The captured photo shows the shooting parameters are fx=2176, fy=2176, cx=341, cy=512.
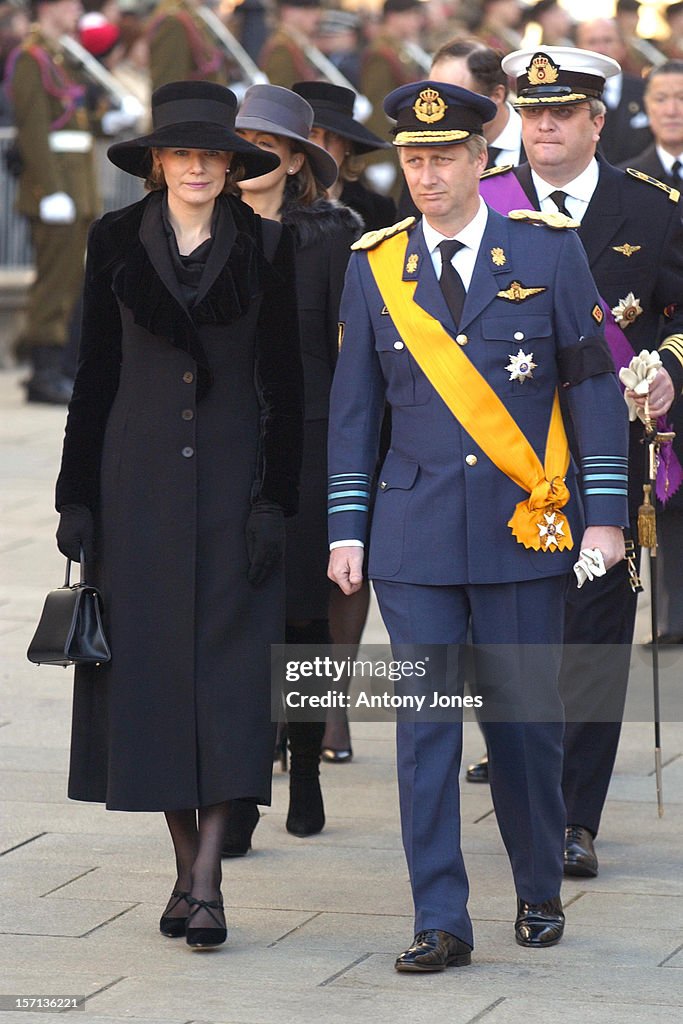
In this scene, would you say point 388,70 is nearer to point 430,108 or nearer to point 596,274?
point 596,274

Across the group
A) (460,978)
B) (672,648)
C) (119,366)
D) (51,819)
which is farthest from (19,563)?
(460,978)

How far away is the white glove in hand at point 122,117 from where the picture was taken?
1391cm

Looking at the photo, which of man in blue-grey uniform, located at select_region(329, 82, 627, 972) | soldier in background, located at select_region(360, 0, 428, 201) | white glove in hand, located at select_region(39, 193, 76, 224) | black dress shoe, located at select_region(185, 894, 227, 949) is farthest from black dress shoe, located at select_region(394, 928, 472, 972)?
soldier in background, located at select_region(360, 0, 428, 201)

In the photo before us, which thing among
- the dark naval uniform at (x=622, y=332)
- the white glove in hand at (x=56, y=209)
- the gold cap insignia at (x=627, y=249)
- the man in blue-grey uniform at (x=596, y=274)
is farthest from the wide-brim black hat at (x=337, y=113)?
the white glove in hand at (x=56, y=209)

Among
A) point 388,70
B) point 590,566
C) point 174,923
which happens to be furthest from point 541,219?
point 388,70

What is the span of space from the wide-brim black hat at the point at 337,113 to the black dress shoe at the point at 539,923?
2.63 m

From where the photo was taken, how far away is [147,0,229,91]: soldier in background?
14.3m

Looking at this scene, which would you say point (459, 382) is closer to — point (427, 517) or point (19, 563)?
point (427, 517)

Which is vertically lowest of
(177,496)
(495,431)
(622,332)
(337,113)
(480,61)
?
(177,496)

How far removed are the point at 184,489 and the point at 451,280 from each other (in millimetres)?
747

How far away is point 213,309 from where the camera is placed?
15.8 feet

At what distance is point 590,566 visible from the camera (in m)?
4.60

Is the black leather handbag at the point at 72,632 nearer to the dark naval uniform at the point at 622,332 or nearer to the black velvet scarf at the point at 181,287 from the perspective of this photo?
the black velvet scarf at the point at 181,287

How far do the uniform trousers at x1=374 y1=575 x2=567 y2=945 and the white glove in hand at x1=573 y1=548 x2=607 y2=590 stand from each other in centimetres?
13
